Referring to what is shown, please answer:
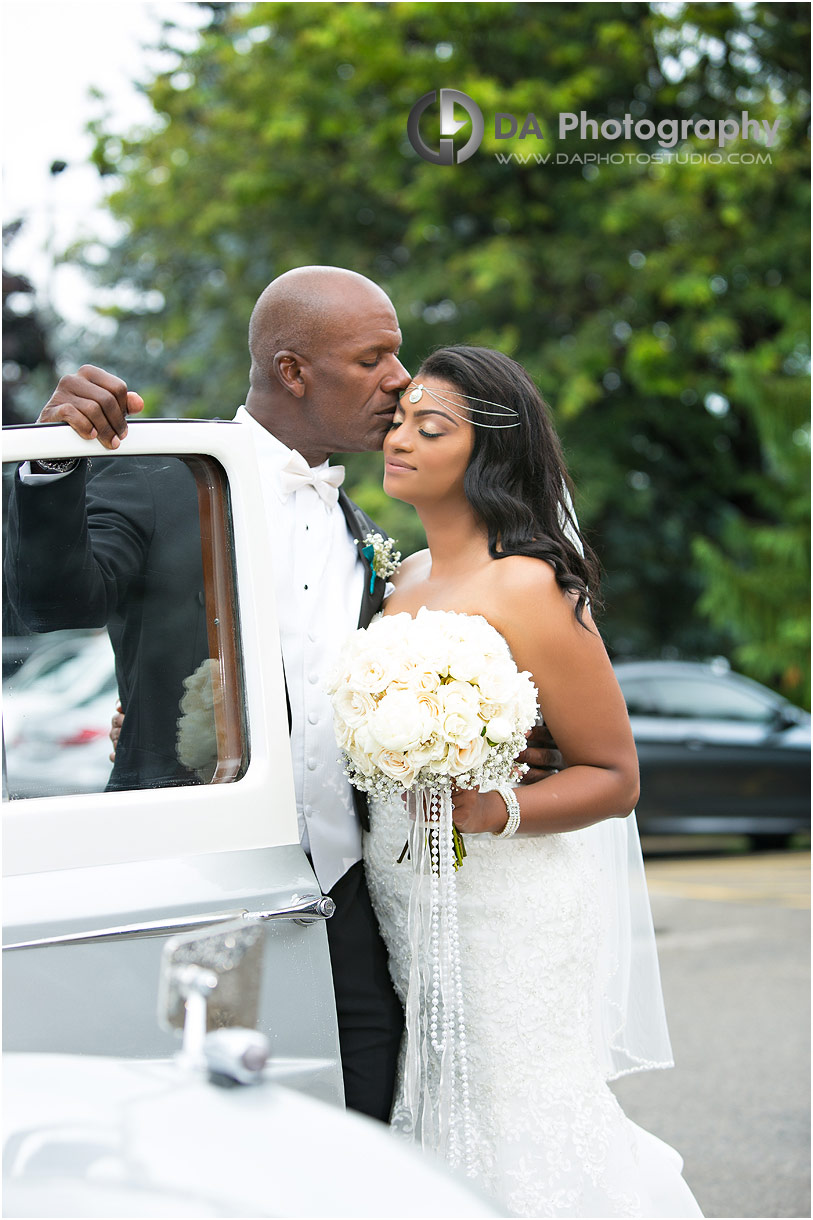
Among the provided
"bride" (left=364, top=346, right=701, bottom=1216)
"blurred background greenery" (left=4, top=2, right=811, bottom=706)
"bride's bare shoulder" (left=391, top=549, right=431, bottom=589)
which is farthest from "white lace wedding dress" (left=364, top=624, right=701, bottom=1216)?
"blurred background greenery" (left=4, top=2, right=811, bottom=706)

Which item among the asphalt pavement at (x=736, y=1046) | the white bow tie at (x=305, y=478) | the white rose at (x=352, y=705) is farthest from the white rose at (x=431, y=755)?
the asphalt pavement at (x=736, y=1046)

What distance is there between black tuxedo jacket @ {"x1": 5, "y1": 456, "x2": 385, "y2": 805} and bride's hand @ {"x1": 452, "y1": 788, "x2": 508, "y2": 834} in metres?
0.57

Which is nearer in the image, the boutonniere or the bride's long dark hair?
the bride's long dark hair

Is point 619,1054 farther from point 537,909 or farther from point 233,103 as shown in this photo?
point 233,103

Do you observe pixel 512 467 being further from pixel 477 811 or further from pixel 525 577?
pixel 477 811

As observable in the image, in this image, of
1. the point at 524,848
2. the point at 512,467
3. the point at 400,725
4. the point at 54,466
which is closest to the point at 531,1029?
the point at 524,848

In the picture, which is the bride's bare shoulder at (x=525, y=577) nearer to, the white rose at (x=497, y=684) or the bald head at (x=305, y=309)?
the white rose at (x=497, y=684)

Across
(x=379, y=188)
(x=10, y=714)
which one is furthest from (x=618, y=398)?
(x=10, y=714)

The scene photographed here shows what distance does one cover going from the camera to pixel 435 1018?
2371 mm

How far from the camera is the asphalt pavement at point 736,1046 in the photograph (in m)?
4.17

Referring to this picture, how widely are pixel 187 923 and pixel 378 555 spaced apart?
114 cm

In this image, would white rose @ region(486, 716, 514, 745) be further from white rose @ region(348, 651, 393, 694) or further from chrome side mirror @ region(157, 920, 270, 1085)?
chrome side mirror @ region(157, 920, 270, 1085)

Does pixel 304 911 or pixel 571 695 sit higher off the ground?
pixel 571 695

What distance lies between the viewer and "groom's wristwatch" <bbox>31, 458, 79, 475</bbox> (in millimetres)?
1912
